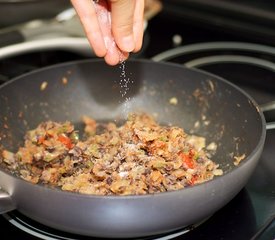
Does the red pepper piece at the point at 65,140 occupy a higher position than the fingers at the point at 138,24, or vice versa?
the fingers at the point at 138,24

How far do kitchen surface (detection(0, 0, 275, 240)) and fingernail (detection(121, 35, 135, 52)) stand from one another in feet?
1.11

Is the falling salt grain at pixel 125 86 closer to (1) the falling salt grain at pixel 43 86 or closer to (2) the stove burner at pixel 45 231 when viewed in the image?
(1) the falling salt grain at pixel 43 86

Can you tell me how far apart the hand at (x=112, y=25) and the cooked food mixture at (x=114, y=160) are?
7.0 inches

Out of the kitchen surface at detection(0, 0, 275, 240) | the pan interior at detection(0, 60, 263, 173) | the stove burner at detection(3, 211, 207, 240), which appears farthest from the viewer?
the pan interior at detection(0, 60, 263, 173)

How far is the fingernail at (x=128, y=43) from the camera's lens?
94 cm

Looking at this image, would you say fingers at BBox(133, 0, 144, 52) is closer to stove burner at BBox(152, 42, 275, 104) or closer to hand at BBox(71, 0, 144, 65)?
hand at BBox(71, 0, 144, 65)

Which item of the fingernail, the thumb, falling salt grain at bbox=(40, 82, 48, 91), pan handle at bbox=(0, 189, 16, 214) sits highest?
the thumb

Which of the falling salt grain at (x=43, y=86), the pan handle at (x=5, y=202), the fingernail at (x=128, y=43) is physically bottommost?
the pan handle at (x=5, y=202)

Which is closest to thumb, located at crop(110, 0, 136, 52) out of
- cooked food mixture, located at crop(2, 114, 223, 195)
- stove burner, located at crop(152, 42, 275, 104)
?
cooked food mixture, located at crop(2, 114, 223, 195)

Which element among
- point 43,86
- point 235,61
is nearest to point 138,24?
point 43,86

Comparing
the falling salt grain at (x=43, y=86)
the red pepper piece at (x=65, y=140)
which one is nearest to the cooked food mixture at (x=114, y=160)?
the red pepper piece at (x=65, y=140)

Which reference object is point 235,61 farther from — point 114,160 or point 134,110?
point 114,160

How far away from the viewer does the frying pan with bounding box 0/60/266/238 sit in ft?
2.66

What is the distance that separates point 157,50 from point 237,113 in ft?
1.50
